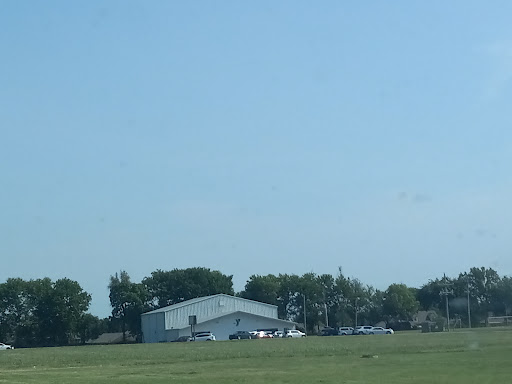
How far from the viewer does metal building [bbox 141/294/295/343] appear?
119 meters

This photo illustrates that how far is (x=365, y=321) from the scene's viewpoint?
15238 cm

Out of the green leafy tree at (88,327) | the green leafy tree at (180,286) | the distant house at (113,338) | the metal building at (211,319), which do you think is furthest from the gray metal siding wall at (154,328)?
the green leafy tree at (180,286)

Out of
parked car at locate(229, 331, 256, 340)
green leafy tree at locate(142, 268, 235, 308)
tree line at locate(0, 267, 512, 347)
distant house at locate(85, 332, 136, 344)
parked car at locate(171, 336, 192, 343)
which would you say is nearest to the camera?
parked car at locate(229, 331, 256, 340)

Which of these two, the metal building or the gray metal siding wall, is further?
the gray metal siding wall

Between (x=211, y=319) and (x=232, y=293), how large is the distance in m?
37.7

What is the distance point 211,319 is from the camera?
117875mm

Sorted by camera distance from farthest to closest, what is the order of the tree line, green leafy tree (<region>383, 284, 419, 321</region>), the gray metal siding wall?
green leafy tree (<region>383, 284, 419, 321</region>)
the tree line
the gray metal siding wall

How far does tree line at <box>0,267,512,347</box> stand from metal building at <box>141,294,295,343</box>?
48.7 feet

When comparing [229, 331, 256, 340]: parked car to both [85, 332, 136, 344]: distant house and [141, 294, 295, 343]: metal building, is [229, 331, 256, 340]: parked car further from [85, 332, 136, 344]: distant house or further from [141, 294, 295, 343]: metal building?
[85, 332, 136, 344]: distant house

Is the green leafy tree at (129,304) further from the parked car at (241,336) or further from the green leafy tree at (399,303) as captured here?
the green leafy tree at (399,303)

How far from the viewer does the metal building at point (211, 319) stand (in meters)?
119

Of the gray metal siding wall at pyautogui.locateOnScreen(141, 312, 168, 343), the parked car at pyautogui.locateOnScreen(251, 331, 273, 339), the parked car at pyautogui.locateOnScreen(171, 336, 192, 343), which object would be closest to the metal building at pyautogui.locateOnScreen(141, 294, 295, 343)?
the gray metal siding wall at pyautogui.locateOnScreen(141, 312, 168, 343)

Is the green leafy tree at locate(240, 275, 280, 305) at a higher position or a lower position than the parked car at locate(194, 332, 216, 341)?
higher

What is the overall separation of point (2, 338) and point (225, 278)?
42938mm
